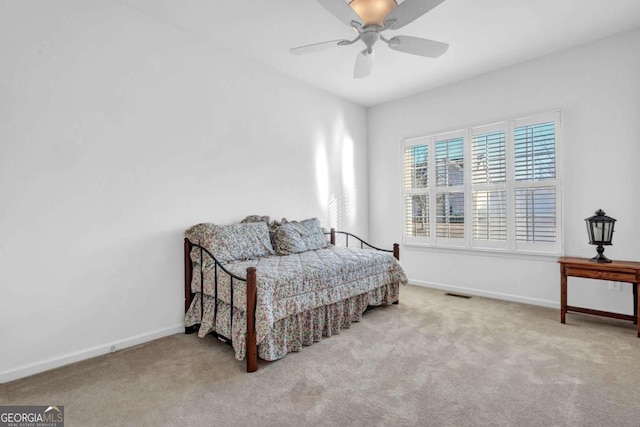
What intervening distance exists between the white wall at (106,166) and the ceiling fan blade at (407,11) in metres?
1.87

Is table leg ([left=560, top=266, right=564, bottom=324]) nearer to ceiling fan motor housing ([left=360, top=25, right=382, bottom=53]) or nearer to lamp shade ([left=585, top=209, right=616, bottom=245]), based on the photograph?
lamp shade ([left=585, top=209, right=616, bottom=245])

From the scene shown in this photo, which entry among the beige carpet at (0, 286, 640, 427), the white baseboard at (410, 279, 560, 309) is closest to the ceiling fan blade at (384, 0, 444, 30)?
the beige carpet at (0, 286, 640, 427)

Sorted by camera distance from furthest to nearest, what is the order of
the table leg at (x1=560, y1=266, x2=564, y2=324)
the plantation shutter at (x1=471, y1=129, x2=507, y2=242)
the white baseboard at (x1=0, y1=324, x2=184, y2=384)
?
the plantation shutter at (x1=471, y1=129, x2=507, y2=242), the table leg at (x1=560, y1=266, x2=564, y2=324), the white baseboard at (x1=0, y1=324, x2=184, y2=384)

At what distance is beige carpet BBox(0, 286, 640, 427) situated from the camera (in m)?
1.72

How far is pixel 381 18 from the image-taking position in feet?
7.61

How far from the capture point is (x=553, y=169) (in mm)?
3488

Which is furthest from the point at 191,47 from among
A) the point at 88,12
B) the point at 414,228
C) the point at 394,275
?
the point at 414,228

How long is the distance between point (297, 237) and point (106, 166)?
1857 mm

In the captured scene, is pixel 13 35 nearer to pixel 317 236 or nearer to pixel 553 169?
pixel 317 236

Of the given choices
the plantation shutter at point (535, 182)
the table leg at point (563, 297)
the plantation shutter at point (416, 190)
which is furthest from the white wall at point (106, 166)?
the table leg at point (563, 297)

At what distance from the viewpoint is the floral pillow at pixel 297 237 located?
3.43 meters

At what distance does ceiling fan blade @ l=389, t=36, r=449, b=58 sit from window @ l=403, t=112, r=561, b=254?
6.04ft

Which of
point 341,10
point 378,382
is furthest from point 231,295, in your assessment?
point 341,10

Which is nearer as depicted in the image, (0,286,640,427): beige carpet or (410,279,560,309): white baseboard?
(0,286,640,427): beige carpet
